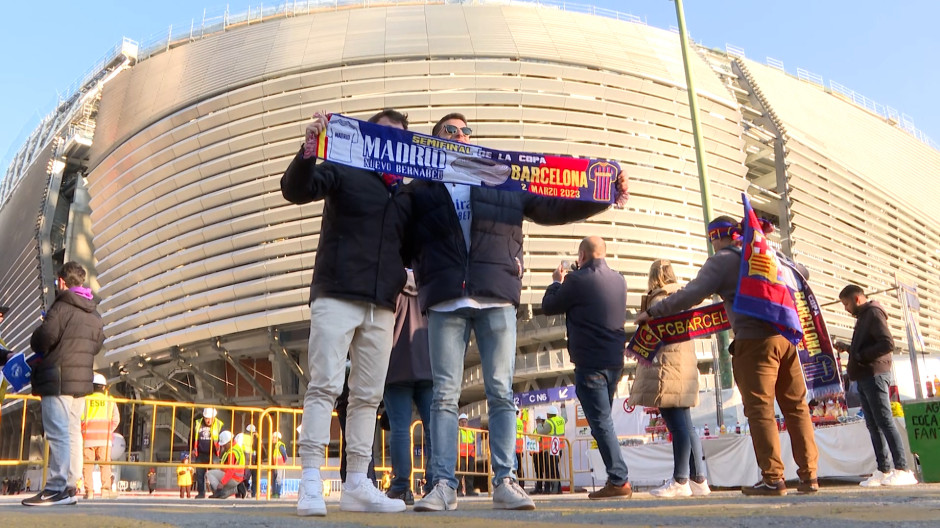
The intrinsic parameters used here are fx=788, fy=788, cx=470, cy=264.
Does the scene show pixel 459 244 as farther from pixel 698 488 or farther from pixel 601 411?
pixel 698 488

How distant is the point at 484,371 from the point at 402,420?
54.8 inches

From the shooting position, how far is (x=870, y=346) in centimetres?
716

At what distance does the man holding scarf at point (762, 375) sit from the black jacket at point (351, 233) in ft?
6.84

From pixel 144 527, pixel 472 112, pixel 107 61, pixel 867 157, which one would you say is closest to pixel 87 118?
pixel 107 61

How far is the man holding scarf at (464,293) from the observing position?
14.4 ft

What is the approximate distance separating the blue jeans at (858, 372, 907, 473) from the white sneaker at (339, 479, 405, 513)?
494 centimetres

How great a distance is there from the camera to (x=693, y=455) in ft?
21.1

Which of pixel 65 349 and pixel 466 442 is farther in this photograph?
pixel 466 442

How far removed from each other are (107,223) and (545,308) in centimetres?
3817

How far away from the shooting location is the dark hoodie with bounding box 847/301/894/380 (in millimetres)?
7121

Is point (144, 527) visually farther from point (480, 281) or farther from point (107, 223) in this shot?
point (107, 223)

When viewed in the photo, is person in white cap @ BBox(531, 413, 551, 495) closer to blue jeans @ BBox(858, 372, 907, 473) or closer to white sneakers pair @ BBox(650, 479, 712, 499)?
blue jeans @ BBox(858, 372, 907, 473)

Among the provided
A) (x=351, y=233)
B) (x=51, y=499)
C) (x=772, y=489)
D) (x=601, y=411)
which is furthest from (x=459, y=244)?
(x=51, y=499)

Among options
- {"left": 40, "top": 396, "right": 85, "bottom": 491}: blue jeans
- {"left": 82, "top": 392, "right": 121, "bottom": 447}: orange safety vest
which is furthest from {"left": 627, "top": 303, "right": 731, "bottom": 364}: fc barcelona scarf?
{"left": 82, "top": 392, "right": 121, "bottom": 447}: orange safety vest
